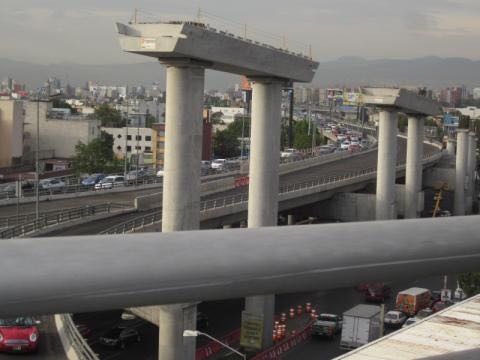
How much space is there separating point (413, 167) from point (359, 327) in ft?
72.1

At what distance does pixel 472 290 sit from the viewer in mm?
20484

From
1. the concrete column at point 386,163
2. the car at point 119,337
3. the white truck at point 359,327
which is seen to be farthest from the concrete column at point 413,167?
the car at point 119,337

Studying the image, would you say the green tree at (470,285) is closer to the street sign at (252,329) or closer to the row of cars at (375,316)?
the row of cars at (375,316)

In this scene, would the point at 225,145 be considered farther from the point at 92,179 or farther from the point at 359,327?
the point at 359,327

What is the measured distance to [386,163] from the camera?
33625 mm

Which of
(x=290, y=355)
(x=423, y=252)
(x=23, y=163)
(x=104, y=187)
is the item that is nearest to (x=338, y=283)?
(x=423, y=252)

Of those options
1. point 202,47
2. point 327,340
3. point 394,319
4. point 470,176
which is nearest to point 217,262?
point 202,47

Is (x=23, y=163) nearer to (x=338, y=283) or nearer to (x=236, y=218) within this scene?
(x=236, y=218)

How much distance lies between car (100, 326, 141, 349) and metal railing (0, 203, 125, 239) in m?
2.95

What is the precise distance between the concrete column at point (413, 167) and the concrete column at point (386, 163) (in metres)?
4.25

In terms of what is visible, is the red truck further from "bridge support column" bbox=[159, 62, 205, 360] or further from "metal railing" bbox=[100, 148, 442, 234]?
"bridge support column" bbox=[159, 62, 205, 360]

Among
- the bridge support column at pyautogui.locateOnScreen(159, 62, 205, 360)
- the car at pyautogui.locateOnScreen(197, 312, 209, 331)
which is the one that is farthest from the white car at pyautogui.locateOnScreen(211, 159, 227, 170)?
the bridge support column at pyautogui.locateOnScreen(159, 62, 205, 360)

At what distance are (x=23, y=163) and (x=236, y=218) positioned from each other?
28.0m

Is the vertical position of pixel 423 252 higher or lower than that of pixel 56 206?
higher
